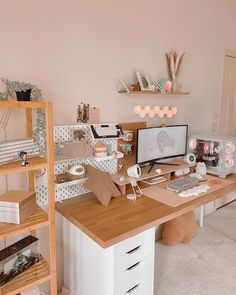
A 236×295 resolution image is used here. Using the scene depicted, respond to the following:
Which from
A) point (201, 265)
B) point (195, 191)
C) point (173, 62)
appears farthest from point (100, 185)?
point (173, 62)

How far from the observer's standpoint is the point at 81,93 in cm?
197

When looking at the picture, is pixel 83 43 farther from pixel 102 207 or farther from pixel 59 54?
pixel 102 207

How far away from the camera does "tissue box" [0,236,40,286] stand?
1422 mm

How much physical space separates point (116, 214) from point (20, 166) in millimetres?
676

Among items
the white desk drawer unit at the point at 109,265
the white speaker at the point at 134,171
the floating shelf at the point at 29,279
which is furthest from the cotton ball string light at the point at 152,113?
the floating shelf at the point at 29,279

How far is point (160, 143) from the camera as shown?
239 cm

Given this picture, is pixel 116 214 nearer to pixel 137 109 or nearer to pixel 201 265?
→ pixel 137 109

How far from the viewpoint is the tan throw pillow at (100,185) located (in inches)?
71.6

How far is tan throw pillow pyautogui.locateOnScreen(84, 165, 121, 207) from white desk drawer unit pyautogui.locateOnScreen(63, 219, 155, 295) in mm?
271

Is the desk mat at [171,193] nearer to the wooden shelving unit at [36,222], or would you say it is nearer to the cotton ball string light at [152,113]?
the cotton ball string light at [152,113]

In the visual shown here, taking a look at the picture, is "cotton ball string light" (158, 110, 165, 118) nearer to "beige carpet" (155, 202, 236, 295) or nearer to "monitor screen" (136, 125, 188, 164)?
"monitor screen" (136, 125, 188, 164)

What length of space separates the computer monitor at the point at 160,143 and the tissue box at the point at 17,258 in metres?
1.01

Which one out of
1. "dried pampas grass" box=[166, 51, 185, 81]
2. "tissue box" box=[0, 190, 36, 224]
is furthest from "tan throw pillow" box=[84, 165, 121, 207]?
"dried pampas grass" box=[166, 51, 185, 81]

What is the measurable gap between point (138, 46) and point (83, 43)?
1.83 ft
